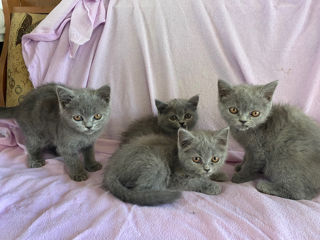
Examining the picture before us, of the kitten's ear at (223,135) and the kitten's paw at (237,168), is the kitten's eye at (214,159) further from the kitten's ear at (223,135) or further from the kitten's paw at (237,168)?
the kitten's paw at (237,168)

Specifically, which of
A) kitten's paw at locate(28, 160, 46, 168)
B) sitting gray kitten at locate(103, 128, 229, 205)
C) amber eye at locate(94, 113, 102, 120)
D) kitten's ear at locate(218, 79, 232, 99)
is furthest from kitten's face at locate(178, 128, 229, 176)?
kitten's paw at locate(28, 160, 46, 168)

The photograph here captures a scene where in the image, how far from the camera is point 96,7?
1.87 meters

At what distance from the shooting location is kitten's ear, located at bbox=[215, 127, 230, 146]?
4.43 feet

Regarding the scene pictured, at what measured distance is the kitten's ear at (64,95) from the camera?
1.43m

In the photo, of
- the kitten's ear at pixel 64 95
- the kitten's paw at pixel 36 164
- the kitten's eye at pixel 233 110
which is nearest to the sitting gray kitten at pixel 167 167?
the kitten's eye at pixel 233 110

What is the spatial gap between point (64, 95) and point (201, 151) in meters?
0.76

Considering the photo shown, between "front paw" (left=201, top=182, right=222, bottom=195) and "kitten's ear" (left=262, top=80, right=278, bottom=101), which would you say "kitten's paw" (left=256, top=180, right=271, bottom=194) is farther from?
"kitten's ear" (left=262, top=80, right=278, bottom=101)

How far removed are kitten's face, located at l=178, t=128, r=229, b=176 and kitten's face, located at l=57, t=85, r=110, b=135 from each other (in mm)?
468

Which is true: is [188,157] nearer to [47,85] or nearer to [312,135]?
[312,135]

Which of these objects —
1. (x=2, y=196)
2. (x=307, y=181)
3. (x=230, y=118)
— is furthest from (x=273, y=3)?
(x=2, y=196)

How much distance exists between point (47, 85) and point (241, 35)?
1251 millimetres

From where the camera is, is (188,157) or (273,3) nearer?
(188,157)

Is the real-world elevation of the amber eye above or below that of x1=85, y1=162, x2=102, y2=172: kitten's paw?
above

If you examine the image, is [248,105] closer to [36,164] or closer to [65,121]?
[65,121]
